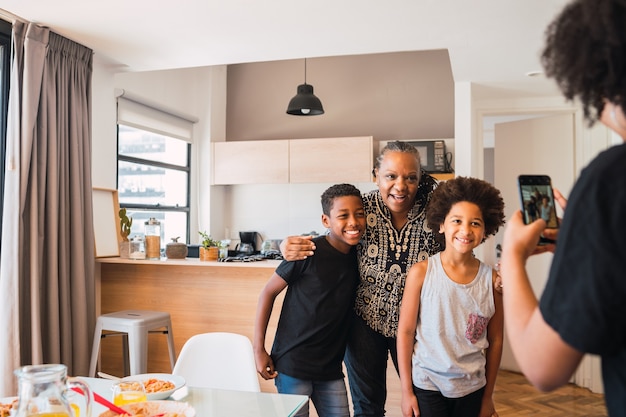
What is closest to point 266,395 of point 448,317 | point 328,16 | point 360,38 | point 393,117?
point 448,317

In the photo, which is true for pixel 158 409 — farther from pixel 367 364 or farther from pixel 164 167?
pixel 164 167

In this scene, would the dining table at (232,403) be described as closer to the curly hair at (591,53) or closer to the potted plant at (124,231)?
the curly hair at (591,53)

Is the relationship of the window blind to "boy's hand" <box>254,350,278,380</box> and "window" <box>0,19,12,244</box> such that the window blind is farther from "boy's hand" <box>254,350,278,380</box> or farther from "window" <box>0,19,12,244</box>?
"boy's hand" <box>254,350,278,380</box>

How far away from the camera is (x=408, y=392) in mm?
1722

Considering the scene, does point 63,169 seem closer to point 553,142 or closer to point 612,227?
point 612,227

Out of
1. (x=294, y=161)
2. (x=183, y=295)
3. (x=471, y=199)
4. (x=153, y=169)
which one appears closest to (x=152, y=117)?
(x=153, y=169)

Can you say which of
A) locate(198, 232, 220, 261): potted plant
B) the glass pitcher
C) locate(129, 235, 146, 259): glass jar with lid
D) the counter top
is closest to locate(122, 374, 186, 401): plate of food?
the glass pitcher

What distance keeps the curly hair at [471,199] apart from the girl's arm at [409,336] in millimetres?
209

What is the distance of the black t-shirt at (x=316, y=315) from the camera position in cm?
194

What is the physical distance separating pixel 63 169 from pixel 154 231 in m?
0.86

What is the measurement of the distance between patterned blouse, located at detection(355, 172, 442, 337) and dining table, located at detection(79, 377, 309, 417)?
1.43 ft

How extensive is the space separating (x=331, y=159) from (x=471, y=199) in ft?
11.5

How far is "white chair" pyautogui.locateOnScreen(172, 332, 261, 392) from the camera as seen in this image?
2133mm

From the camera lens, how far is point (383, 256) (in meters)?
1.99
